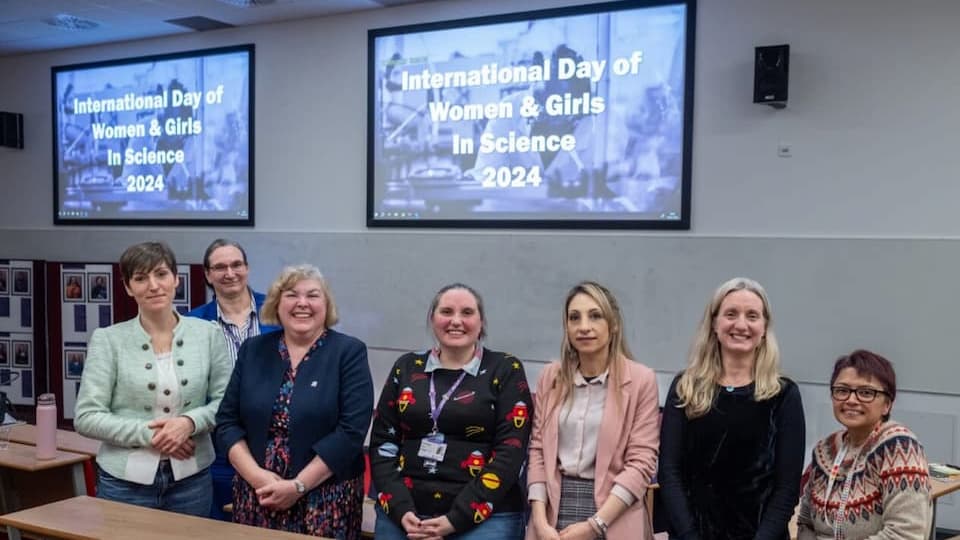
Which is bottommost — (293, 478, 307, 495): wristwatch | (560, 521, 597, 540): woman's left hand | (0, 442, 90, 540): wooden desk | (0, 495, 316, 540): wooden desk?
(0, 442, 90, 540): wooden desk

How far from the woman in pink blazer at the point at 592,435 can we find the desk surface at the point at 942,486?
1530mm

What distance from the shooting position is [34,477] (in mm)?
3578

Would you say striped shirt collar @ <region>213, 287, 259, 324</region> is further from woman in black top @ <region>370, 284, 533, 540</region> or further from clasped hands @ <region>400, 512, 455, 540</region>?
clasped hands @ <region>400, 512, 455, 540</region>

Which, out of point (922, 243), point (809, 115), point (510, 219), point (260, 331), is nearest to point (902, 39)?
point (809, 115)

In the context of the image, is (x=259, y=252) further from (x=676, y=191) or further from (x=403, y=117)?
(x=676, y=191)

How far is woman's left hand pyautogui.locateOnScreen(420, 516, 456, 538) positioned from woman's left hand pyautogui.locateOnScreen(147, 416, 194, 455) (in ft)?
2.71

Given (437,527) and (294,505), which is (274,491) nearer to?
(294,505)

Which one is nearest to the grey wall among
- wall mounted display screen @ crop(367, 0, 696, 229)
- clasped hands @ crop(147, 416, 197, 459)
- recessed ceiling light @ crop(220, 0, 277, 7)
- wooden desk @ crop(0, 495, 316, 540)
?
wall mounted display screen @ crop(367, 0, 696, 229)

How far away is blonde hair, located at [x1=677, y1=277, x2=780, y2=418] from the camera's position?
2.25 meters

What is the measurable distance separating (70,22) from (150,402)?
435 cm

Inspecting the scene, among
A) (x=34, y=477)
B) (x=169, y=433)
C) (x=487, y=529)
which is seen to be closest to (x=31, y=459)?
(x=34, y=477)

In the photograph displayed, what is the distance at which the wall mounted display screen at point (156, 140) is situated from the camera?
19.3 feet

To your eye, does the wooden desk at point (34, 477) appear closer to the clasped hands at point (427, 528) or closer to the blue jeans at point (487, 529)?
the blue jeans at point (487, 529)

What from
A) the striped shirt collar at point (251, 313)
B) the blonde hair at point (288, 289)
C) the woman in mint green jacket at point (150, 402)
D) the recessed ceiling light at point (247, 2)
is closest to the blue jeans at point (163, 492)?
the woman in mint green jacket at point (150, 402)
